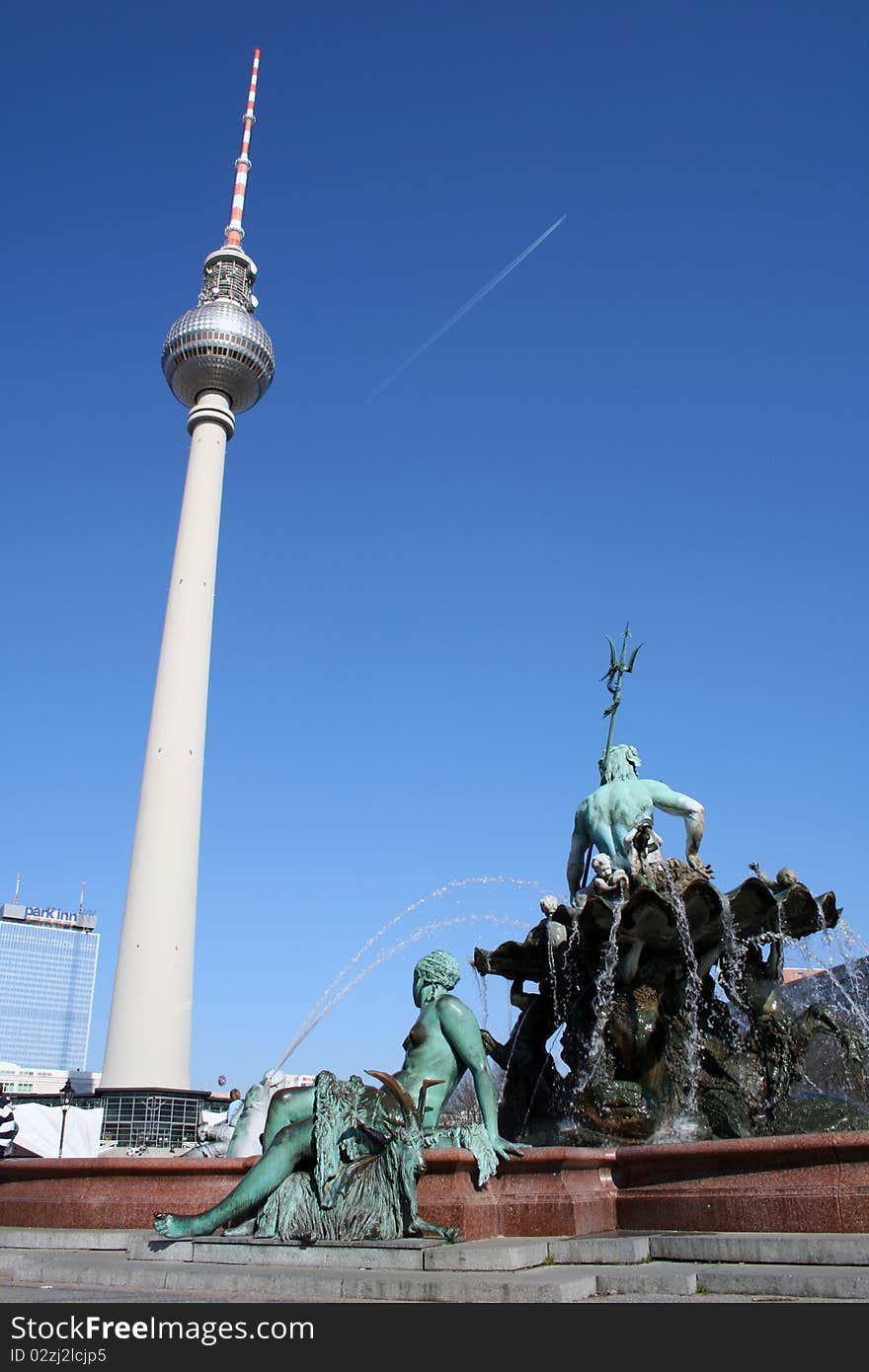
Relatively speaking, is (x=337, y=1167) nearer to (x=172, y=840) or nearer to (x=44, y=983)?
(x=172, y=840)

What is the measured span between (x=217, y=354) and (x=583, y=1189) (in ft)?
215

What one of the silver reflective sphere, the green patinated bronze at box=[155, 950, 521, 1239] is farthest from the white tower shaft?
the green patinated bronze at box=[155, 950, 521, 1239]

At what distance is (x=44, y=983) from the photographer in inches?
6624

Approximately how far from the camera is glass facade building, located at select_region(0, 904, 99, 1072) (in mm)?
164250

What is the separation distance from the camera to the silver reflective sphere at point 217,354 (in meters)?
67.5

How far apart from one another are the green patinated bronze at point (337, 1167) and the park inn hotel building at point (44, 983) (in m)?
172

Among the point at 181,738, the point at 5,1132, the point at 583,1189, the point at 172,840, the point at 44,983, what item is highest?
the point at 44,983

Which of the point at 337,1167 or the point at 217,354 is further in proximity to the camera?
the point at 217,354

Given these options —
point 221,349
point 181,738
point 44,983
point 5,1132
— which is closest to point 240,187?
point 221,349

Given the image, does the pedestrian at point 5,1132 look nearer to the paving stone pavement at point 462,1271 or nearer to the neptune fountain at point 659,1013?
the neptune fountain at point 659,1013

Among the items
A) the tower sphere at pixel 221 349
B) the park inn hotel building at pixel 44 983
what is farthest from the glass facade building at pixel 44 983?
the tower sphere at pixel 221 349
